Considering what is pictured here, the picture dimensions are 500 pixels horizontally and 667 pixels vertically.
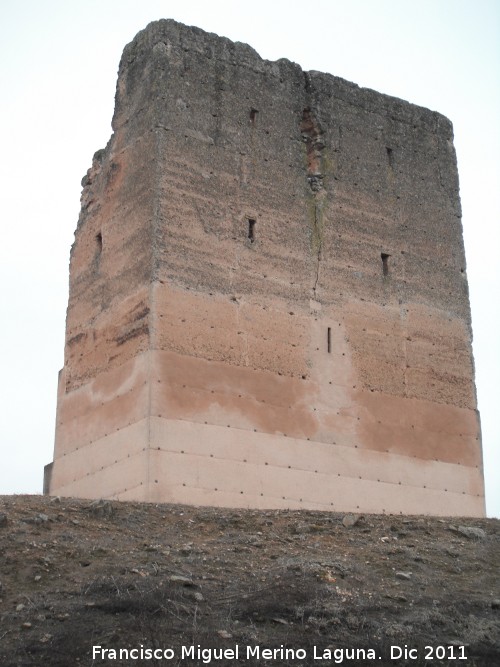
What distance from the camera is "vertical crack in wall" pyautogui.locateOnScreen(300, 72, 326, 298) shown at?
894 inches

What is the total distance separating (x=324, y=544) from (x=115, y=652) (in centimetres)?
495

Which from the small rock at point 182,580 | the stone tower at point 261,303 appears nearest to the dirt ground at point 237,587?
the small rock at point 182,580

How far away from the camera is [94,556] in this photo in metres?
16.6

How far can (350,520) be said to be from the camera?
63.7ft

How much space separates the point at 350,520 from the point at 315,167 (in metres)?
6.39

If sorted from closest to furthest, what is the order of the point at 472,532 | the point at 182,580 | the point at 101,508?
the point at 182,580
the point at 101,508
the point at 472,532

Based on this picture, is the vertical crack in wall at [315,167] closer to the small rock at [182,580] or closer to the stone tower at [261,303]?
the stone tower at [261,303]

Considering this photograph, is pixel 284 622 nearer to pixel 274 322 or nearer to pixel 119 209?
pixel 274 322

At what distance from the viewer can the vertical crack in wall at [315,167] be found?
22.7 meters

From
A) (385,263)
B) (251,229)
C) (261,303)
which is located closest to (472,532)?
(261,303)

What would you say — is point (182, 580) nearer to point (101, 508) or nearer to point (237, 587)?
point (237, 587)

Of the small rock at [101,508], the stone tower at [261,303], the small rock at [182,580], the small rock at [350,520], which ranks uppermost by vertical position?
the stone tower at [261,303]

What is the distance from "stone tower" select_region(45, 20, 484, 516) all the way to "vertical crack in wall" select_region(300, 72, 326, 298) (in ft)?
0.09

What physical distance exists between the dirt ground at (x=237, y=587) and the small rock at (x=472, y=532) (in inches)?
0.9
